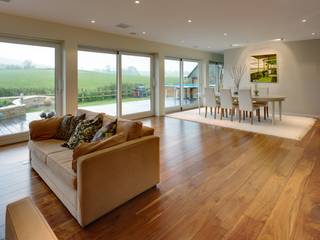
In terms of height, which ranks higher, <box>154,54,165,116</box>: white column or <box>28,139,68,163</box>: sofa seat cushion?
<box>154,54,165,116</box>: white column

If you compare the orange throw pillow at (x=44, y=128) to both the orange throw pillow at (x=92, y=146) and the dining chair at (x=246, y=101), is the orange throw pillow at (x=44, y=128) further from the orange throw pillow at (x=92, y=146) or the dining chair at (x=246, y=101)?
the dining chair at (x=246, y=101)

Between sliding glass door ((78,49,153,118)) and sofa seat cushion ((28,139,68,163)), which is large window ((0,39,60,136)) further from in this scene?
sofa seat cushion ((28,139,68,163))

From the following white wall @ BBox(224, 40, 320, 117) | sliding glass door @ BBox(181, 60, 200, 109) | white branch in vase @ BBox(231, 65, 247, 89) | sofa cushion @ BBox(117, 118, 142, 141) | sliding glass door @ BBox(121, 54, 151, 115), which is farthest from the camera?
sliding glass door @ BBox(181, 60, 200, 109)

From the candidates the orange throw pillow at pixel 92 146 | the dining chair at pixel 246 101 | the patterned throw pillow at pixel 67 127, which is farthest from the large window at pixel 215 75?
the orange throw pillow at pixel 92 146

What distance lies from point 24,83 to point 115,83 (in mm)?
2572

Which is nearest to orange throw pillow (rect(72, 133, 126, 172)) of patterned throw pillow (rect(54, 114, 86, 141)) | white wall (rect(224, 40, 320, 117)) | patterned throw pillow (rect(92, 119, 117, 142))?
patterned throw pillow (rect(92, 119, 117, 142))

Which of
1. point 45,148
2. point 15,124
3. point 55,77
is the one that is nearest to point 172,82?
point 55,77

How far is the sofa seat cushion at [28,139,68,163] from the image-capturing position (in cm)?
266

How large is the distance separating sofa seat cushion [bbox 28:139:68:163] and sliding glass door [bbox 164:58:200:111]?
5.88m

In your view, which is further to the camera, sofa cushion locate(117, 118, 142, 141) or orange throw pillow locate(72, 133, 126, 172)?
sofa cushion locate(117, 118, 142, 141)

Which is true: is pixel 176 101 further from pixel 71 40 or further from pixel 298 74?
pixel 71 40

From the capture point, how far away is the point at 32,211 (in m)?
1.11

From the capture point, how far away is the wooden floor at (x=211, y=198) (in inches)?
74.9

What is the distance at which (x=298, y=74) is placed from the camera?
25.0ft
